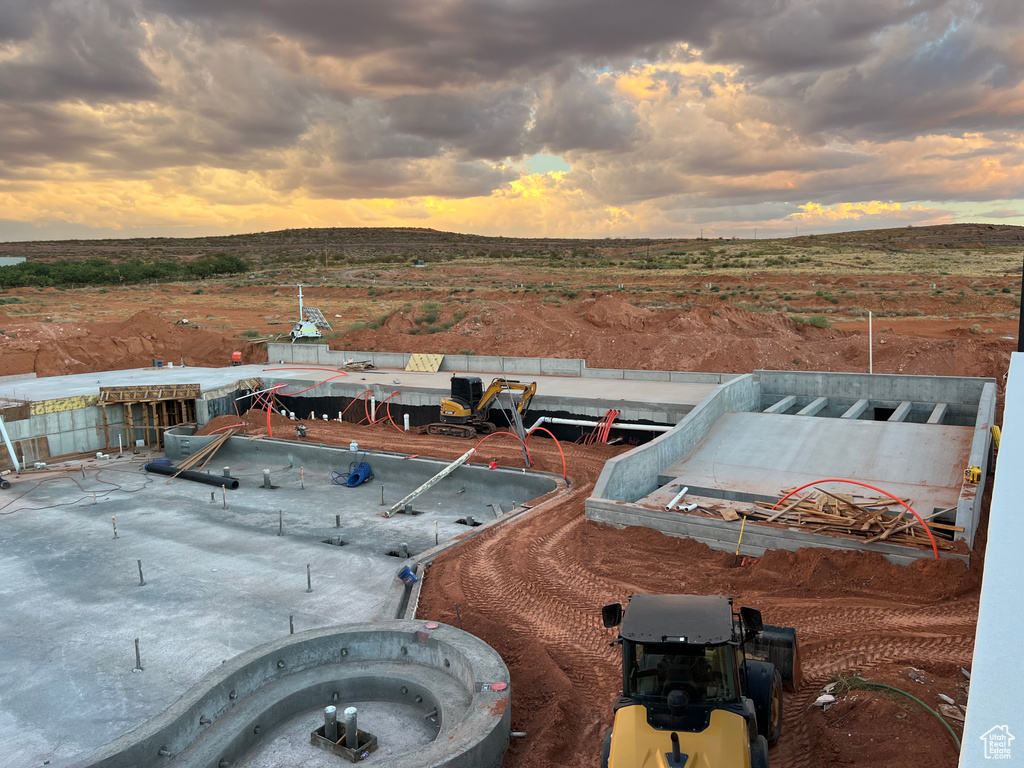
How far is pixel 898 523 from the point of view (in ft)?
45.6

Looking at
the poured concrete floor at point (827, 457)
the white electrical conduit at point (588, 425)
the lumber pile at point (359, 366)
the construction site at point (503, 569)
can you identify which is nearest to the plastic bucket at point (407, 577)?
the construction site at point (503, 569)

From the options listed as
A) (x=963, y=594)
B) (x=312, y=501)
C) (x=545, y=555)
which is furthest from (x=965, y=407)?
(x=312, y=501)

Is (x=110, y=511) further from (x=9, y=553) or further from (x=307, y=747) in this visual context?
(x=307, y=747)

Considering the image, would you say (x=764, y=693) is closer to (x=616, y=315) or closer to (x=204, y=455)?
(x=204, y=455)

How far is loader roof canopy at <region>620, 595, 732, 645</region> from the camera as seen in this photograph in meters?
6.27

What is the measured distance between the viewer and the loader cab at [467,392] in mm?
26234

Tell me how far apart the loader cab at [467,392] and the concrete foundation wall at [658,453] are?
316 inches

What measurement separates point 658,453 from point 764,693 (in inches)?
422

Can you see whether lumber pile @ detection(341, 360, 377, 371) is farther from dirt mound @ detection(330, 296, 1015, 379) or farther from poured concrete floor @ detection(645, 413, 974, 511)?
poured concrete floor @ detection(645, 413, 974, 511)

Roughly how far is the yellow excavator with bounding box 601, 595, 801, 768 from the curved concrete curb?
7.41ft

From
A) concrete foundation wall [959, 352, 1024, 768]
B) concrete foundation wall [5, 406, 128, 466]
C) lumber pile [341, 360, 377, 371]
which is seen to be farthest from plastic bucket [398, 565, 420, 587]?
lumber pile [341, 360, 377, 371]

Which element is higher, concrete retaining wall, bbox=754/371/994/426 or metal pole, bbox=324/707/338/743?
concrete retaining wall, bbox=754/371/994/426

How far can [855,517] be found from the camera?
14.5 meters

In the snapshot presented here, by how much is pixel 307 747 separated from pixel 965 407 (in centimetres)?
2292
